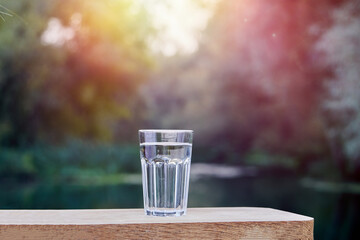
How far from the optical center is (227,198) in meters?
9.97

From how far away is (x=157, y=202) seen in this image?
0.93 m

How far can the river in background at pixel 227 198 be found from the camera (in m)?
7.95

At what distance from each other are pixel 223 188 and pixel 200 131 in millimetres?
4530

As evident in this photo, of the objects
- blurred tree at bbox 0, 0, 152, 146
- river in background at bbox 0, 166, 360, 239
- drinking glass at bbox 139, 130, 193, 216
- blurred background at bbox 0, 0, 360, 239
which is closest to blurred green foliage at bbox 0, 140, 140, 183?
blurred background at bbox 0, 0, 360, 239

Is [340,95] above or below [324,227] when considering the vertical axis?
above

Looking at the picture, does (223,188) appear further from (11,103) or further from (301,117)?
(11,103)

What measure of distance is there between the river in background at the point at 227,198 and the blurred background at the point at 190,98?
50 millimetres

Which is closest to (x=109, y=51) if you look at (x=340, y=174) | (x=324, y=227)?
(x=340, y=174)

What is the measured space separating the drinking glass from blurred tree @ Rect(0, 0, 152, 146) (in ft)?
38.8

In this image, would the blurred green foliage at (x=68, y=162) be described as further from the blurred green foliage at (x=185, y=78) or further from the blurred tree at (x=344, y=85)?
the blurred tree at (x=344, y=85)

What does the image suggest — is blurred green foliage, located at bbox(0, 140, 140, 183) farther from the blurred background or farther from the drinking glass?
the drinking glass

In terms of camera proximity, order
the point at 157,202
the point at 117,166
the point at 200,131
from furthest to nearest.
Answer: the point at 200,131
the point at 117,166
the point at 157,202

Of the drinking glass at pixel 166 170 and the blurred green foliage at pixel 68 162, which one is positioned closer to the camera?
the drinking glass at pixel 166 170

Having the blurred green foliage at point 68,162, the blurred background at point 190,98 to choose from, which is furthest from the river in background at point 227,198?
the blurred green foliage at point 68,162
